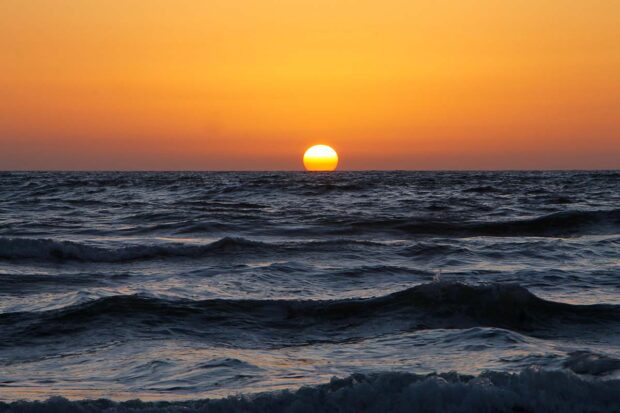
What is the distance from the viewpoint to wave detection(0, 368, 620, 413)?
210 inches

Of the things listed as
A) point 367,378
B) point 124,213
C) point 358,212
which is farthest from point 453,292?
point 124,213

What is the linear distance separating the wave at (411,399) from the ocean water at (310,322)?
12 mm

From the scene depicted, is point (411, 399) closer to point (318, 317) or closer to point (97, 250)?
point (318, 317)

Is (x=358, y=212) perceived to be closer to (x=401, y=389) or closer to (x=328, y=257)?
(x=328, y=257)

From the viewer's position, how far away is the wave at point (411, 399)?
210 inches

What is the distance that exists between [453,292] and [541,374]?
4.11 m

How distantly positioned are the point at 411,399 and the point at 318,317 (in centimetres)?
384

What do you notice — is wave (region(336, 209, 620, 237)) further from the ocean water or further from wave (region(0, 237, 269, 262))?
wave (region(0, 237, 269, 262))

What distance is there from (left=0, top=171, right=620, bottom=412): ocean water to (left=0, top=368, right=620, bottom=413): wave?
12 millimetres

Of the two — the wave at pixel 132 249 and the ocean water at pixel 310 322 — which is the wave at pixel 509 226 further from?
the wave at pixel 132 249

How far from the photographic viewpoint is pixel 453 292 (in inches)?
384

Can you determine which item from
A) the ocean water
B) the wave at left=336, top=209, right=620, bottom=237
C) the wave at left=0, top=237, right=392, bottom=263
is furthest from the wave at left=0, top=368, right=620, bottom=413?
the wave at left=336, top=209, right=620, bottom=237

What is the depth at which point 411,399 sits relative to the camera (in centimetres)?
543

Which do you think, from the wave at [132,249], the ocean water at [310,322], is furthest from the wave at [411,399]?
the wave at [132,249]
